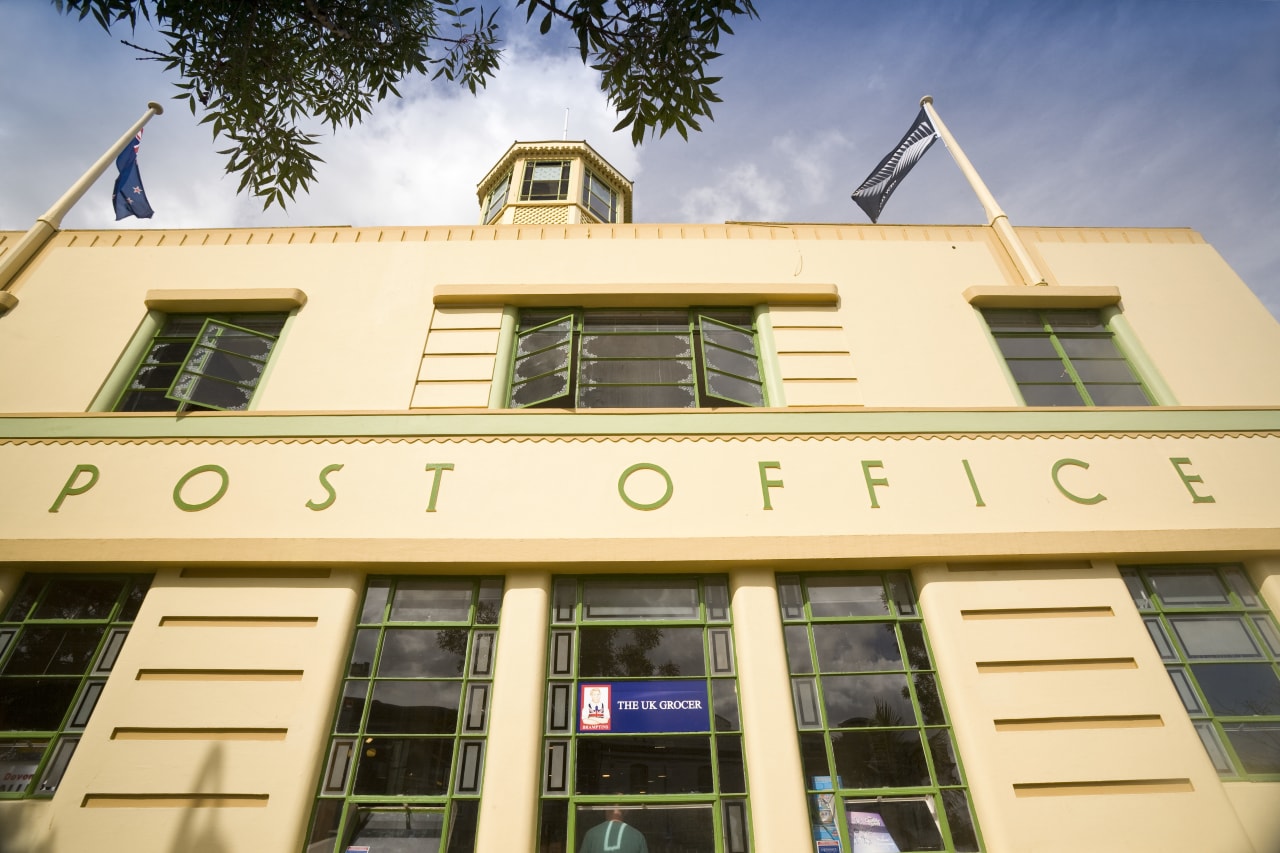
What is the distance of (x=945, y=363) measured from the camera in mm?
7062

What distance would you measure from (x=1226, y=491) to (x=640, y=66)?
685cm

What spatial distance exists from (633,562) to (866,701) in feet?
7.45

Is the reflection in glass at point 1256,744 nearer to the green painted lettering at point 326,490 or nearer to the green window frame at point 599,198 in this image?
the green painted lettering at point 326,490

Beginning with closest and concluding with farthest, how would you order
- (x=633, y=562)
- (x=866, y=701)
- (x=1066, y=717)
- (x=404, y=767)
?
(x=404, y=767) < (x=1066, y=717) < (x=866, y=701) < (x=633, y=562)

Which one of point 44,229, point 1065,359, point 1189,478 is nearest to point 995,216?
point 1065,359

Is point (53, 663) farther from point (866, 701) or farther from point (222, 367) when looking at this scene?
point (866, 701)

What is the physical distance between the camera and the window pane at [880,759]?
4.82 m

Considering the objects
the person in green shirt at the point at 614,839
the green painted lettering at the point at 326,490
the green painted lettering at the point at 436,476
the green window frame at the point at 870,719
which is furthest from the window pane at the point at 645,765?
the green painted lettering at the point at 326,490

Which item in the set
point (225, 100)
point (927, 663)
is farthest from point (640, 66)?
point (927, 663)

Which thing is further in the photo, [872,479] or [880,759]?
[872,479]

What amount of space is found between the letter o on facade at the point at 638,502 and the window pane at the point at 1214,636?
468 cm

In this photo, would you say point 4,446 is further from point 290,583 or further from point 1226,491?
point 1226,491

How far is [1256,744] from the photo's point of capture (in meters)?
4.98

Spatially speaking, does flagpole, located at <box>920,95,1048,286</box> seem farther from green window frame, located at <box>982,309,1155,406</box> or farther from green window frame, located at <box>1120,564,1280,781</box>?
green window frame, located at <box>1120,564,1280,781</box>
